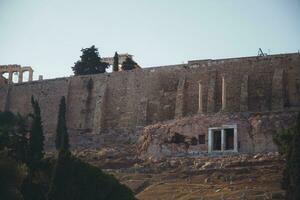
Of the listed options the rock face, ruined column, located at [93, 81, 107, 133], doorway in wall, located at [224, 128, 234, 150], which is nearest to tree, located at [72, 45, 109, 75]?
ruined column, located at [93, 81, 107, 133]

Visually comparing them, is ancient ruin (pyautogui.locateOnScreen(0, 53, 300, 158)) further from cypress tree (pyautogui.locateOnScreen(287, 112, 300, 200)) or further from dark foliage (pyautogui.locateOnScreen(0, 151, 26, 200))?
dark foliage (pyautogui.locateOnScreen(0, 151, 26, 200))

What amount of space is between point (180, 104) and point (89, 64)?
434 inches

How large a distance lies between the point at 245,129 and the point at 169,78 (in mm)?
12409

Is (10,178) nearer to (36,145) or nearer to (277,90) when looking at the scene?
(36,145)

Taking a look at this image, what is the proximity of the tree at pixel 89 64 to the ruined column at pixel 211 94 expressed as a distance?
11484 millimetres

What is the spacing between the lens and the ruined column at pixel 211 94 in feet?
155

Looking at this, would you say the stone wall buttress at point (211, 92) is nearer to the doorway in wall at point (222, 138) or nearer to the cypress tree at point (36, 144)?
the doorway in wall at point (222, 138)

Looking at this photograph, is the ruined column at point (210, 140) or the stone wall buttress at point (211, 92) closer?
the ruined column at point (210, 140)

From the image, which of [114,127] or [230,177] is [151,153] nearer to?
[230,177]

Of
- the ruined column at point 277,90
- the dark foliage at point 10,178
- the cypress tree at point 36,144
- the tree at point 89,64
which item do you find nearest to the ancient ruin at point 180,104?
the ruined column at point 277,90

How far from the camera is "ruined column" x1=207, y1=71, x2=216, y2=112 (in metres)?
47.2

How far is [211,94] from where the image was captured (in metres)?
47.6

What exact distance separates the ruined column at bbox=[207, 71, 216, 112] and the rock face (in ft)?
19.6

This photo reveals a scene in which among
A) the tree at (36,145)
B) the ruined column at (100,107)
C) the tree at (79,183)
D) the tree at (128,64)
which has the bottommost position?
the tree at (79,183)
